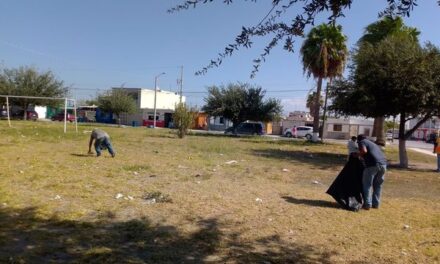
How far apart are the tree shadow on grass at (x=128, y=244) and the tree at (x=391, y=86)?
14.2m

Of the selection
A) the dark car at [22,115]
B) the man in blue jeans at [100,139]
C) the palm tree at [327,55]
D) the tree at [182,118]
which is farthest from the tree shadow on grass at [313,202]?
the dark car at [22,115]

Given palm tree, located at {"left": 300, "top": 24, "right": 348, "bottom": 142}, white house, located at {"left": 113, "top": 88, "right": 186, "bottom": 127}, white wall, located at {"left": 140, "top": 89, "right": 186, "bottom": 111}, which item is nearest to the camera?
palm tree, located at {"left": 300, "top": 24, "right": 348, "bottom": 142}

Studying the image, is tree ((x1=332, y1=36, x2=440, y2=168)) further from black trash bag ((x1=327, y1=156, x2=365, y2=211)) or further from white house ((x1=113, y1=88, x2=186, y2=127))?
white house ((x1=113, y1=88, x2=186, y2=127))

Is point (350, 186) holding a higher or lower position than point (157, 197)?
higher

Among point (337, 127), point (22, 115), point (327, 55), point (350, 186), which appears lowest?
point (350, 186)

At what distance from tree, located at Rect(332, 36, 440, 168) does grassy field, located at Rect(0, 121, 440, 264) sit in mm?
7104

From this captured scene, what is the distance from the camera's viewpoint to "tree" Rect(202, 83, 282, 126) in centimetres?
4872

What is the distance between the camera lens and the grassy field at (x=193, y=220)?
605cm

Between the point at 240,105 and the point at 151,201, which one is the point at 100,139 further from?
the point at 240,105

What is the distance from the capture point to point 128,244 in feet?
20.5

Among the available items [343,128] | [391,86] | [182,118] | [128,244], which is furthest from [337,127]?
[128,244]

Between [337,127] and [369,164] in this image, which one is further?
[337,127]

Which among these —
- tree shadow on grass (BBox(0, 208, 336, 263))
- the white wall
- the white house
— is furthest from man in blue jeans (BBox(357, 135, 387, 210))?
the white wall

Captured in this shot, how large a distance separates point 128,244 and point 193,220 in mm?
1728
